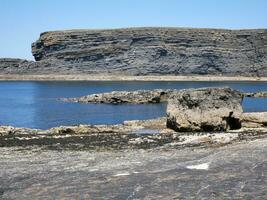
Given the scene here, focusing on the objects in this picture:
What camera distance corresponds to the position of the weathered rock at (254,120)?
99.6 ft

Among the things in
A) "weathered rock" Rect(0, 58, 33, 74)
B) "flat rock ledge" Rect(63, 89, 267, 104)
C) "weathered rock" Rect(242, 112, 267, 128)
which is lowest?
"flat rock ledge" Rect(63, 89, 267, 104)

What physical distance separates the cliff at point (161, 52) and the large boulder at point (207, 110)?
476ft

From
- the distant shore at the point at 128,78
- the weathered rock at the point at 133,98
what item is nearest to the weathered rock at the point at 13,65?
the distant shore at the point at 128,78

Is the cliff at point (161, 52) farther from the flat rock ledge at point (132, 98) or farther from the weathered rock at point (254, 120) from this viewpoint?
the weathered rock at point (254, 120)

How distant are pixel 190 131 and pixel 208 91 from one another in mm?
2499

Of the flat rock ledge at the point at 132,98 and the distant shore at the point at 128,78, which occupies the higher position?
the distant shore at the point at 128,78

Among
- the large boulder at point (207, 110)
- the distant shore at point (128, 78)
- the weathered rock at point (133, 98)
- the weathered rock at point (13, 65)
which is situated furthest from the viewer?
the weathered rock at point (13, 65)

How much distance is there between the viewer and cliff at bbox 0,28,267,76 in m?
175

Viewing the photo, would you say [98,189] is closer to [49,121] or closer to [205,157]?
[205,157]

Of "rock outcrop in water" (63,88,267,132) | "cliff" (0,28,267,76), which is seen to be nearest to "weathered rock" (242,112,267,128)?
"rock outcrop in water" (63,88,267,132)

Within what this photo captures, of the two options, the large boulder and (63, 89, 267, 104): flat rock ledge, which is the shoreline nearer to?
(63, 89, 267, 104): flat rock ledge

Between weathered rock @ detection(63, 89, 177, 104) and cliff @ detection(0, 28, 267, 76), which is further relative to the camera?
cliff @ detection(0, 28, 267, 76)

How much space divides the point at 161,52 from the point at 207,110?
148 metres

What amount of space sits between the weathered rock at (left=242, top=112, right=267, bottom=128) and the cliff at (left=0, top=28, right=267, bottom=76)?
470 ft
